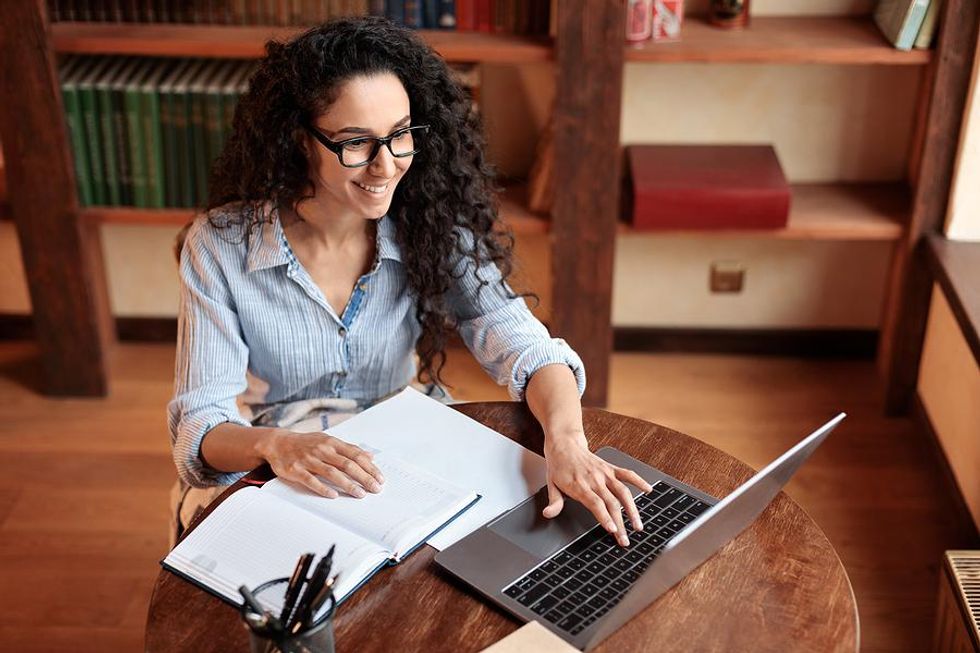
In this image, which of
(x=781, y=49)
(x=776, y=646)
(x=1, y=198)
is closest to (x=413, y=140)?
(x=776, y=646)

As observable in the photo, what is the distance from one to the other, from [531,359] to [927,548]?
1.18 meters

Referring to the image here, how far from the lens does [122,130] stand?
8.93 ft

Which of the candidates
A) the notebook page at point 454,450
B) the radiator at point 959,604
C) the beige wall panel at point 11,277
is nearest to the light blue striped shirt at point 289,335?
the notebook page at point 454,450

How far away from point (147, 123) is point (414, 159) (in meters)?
1.20

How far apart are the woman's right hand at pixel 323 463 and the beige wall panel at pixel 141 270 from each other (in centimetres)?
175

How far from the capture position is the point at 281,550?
132 centimetres

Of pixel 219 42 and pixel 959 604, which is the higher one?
pixel 219 42

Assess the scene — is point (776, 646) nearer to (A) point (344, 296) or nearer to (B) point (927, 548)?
(A) point (344, 296)

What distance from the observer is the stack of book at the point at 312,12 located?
8.49 ft

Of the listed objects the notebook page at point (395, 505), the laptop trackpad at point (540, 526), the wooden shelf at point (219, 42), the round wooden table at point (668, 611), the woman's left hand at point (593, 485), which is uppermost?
the wooden shelf at point (219, 42)

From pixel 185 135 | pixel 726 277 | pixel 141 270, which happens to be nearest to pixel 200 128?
pixel 185 135

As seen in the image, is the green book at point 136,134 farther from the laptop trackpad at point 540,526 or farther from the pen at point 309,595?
the pen at point 309,595

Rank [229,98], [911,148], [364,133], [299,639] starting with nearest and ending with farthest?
[299,639] < [364,133] < [229,98] < [911,148]

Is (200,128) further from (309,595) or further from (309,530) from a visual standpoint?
(309,595)
